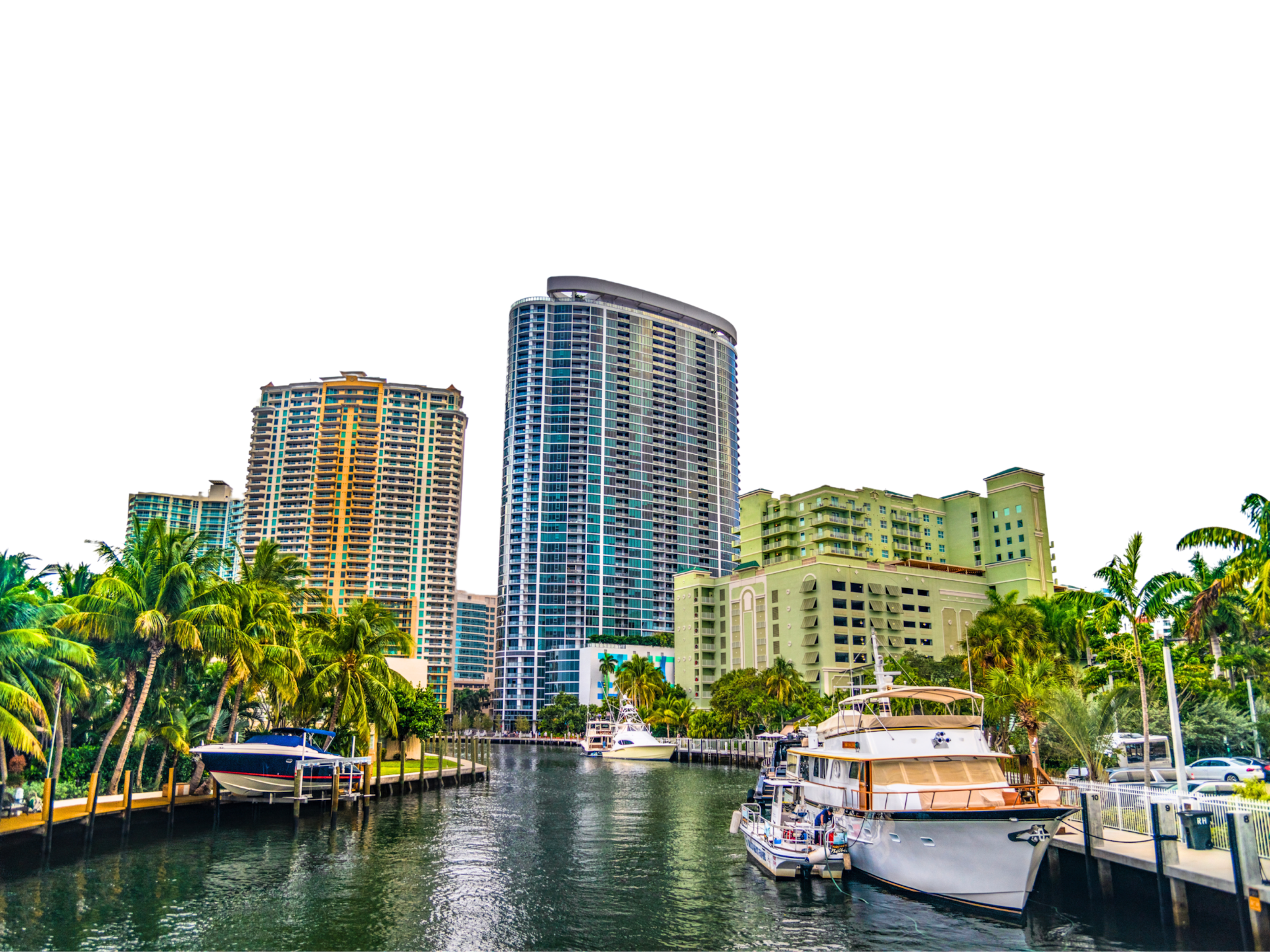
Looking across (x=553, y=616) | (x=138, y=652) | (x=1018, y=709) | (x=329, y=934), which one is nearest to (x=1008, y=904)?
(x=329, y=934)

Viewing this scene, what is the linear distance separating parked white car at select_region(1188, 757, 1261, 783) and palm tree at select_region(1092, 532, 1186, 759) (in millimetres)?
3167

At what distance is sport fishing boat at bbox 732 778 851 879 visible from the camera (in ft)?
102

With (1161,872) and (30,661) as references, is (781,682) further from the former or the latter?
(1161,872)

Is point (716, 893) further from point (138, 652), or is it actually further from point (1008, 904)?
point (138, 652)

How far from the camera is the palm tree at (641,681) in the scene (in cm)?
14312

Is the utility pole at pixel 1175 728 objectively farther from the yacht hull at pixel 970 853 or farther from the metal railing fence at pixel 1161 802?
the yacht hull at pixel 970 853

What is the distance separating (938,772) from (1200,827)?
8135 millimetres

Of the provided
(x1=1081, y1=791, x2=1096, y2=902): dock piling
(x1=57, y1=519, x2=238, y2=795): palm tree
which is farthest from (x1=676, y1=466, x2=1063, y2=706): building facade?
(x1=1081, y1=791, x2=1096, y2=902): dock piling

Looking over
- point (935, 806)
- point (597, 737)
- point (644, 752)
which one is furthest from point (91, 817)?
point (597, 737)

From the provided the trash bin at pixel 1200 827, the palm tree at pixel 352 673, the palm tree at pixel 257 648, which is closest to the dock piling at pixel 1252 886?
the trash bin at pixel 1200 827

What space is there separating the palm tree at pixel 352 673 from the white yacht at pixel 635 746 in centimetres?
5893

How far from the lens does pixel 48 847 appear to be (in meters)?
31.7

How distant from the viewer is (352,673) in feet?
187

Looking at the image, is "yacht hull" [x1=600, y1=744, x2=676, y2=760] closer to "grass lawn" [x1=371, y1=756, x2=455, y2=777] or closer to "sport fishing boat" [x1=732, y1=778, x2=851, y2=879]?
"grass lawn" [x1=371, y1=756, x2=455, y2=777]
